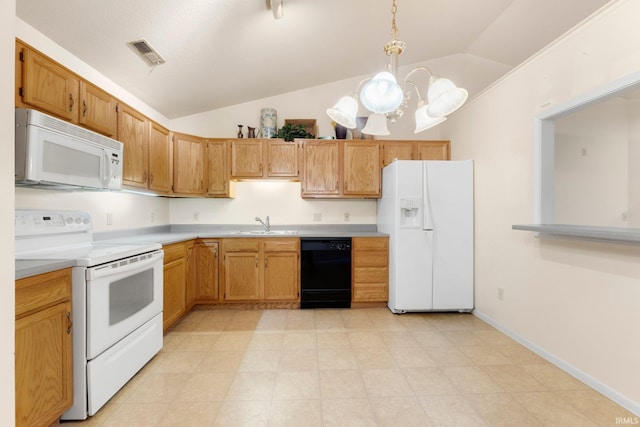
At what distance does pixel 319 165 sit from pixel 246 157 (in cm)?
94

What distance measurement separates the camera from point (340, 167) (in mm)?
3588

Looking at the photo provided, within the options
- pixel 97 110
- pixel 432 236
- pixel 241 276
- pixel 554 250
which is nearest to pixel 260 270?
pixel 241 276

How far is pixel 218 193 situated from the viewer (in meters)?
3.56

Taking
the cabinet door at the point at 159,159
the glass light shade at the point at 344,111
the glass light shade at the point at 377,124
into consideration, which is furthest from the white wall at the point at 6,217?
the cabinet door at the point at 159,159

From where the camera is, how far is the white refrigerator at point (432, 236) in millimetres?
3086

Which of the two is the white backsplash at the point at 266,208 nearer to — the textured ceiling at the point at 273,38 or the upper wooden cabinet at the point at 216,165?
the upper wooden cabinet at the point at 216,165

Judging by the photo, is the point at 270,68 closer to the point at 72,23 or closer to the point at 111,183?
the point at 72,23

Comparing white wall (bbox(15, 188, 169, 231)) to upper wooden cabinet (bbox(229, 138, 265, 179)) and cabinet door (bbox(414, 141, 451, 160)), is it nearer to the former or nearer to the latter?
upper wooden cabinet (bbox(229, 138, 265, 179))

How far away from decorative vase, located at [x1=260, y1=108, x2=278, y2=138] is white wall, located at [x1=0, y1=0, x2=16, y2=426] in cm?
295

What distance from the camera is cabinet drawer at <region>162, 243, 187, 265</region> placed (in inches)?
101

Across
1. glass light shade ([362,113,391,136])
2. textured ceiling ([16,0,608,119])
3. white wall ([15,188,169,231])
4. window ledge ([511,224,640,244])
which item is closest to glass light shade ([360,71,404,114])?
glass light shade ([362,113,391,136])

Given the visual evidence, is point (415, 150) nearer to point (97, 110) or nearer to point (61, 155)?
point (97, 110)

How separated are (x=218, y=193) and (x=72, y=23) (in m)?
2.01

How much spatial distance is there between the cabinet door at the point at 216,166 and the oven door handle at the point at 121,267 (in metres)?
1.46
